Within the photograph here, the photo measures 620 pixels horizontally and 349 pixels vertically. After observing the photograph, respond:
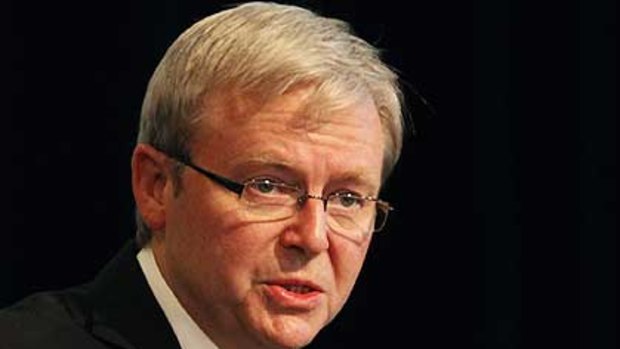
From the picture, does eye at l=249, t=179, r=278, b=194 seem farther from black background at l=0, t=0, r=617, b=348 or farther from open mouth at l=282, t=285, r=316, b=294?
black background at l=0, t=0, r=617, b=348

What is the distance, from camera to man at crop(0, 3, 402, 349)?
2500 millimetres

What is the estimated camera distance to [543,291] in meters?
4.01

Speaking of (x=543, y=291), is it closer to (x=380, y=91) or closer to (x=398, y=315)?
(x=398, y=315)

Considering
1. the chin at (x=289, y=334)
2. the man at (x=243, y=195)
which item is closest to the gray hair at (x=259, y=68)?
Answer: the man at (x=243, y=195)

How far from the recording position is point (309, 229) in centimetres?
249

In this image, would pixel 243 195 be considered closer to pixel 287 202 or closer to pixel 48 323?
pixel 287 202

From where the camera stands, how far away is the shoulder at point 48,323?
246 centimetres

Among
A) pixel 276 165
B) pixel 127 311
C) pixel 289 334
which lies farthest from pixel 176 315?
pixel 276 165

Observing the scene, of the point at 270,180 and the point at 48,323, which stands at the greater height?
the point at 270,180

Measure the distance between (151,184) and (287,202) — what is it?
286 millimetres

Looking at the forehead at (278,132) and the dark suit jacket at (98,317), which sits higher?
the forehead at (278,132)

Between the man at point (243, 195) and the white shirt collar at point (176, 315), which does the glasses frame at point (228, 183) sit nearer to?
the man at point (243, 195)

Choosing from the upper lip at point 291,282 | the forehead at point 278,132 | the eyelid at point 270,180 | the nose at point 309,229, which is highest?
the forehead at point 278,132

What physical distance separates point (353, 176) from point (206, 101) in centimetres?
29
